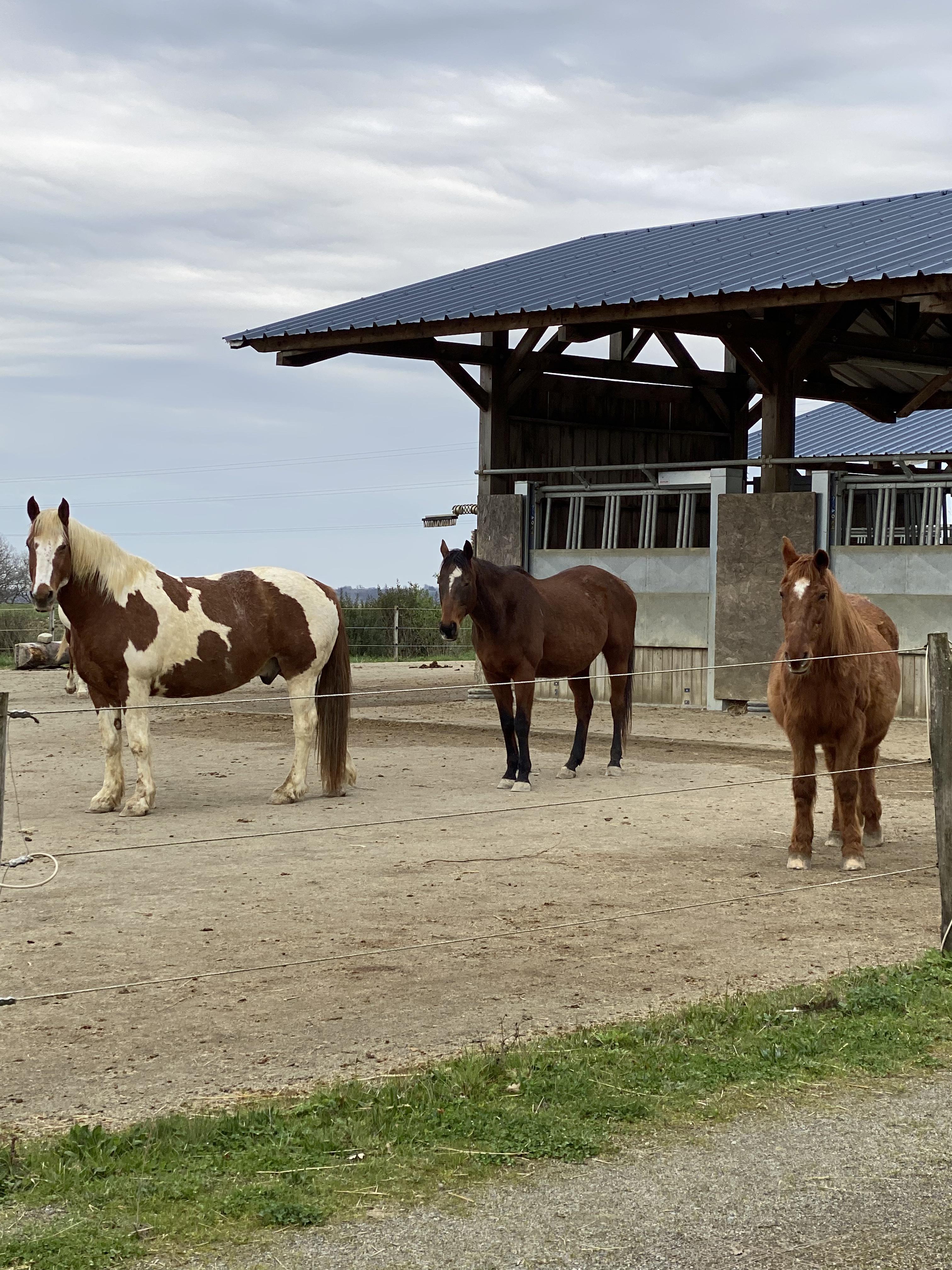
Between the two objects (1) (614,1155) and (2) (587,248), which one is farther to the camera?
(2) (587,248)

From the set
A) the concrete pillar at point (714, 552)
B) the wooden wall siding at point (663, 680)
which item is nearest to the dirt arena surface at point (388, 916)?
the concrete pillar at point (714, 552)

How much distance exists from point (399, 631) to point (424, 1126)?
2450cm

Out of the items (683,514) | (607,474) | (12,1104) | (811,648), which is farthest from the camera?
(607,474)

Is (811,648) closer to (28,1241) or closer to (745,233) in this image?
(28,1241)

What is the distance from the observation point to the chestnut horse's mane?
6.96m

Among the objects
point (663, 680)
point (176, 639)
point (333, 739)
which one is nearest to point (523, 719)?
point (333, 739)

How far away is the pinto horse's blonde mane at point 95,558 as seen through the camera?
887 cm

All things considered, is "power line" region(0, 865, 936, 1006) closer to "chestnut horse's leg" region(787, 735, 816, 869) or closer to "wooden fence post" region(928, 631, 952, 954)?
"chestnut horse's leg" region(787, 735, 816, 869)

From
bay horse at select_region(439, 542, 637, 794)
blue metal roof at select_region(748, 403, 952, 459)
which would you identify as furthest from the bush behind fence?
bay horse at select_region(439, 542, 637, 794)

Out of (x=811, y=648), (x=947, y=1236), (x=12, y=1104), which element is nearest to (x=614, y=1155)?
(x=947, y=1236)

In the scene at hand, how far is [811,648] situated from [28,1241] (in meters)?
4.95

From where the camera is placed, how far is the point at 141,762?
9.12 metres

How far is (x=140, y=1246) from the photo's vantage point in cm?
294

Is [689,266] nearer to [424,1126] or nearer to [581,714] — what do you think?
[581,714]
